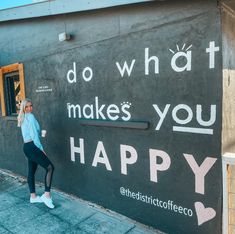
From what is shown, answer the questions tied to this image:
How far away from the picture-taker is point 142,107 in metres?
3.32

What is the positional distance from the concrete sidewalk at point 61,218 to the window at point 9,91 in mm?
2164

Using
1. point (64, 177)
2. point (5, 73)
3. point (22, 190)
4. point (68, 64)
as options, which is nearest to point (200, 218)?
point (64, 177)

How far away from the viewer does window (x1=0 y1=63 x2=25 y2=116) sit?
585 cm

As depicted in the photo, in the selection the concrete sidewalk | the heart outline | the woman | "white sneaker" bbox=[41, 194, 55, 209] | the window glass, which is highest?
the window glass

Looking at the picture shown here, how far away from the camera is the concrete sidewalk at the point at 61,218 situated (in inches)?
138

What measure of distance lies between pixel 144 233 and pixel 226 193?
1.27 m

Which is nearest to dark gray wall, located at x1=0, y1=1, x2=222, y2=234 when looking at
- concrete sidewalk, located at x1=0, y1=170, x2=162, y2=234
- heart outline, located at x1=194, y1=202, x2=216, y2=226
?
heart outline, located at x1=194, y1=202, x2=216, y2=226

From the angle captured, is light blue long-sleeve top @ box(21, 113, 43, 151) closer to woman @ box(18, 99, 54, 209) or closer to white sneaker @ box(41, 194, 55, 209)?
woman @ box(18, 99, 54, 209)

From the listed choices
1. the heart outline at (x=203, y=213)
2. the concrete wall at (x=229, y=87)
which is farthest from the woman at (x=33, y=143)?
the concrete wall at (x=229, y=87)

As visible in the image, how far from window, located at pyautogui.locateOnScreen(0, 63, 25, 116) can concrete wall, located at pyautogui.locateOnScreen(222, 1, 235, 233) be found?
4495 millimetres

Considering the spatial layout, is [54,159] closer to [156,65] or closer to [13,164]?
[13,164]

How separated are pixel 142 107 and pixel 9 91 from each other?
13.0ft

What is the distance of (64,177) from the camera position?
4766 mm

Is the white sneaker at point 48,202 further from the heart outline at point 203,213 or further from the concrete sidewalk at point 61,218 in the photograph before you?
the heart outline at point 203,213
